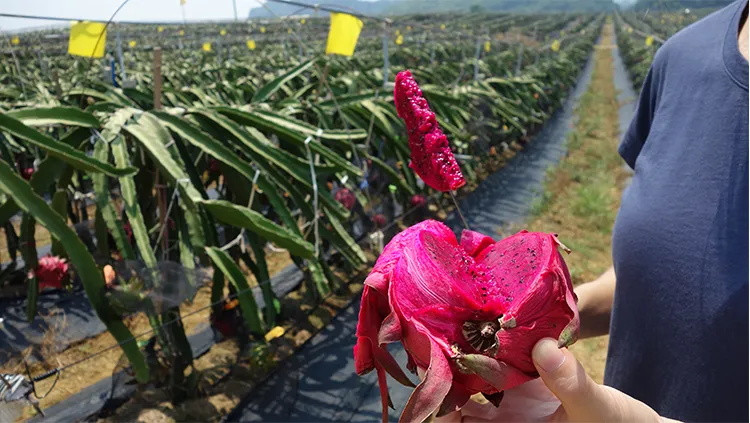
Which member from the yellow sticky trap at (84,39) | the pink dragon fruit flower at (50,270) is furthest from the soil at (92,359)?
the yellow sticky trap at (84,39)

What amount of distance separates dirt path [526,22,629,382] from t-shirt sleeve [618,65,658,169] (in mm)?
1459

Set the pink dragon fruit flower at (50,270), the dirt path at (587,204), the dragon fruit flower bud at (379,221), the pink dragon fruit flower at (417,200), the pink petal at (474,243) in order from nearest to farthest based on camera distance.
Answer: the pink petal at (474,243), the pink dragon fruit flower at (50,270), the dragon fruit flower bud at (379,221), the pink dragon fruit flower at (417,200), the dirt path at (587,204)

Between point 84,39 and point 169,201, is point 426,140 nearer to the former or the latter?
point 169,201

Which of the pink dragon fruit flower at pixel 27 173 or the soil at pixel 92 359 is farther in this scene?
the pink dragon fruit flower at pixel 27 173

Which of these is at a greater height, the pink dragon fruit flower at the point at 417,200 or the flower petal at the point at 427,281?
the flower petal at the point at 427,281

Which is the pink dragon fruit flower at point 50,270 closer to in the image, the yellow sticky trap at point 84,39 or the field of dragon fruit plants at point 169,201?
the field of dragon fruit plants at point 169,201

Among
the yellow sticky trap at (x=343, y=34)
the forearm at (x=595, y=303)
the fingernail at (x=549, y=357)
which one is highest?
the yellow sticky trap at (x=343, y=34)

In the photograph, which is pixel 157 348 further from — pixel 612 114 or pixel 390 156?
pixel 612 114

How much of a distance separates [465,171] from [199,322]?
1942 millimetres

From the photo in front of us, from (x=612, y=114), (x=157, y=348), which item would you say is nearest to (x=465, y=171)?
(x=157, y=348)

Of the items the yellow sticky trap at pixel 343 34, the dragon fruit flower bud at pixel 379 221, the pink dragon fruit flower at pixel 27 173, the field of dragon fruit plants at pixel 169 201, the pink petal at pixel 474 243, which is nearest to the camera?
the pink petal at pixel 474 243

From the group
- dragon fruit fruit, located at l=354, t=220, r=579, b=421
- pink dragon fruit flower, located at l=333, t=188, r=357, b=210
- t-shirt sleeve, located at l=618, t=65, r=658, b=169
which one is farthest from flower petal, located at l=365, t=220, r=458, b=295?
pink dragon fruit flower, located at l=333, t=188, r=357, b=210

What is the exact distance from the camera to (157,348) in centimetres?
178

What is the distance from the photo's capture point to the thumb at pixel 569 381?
0.38 m
